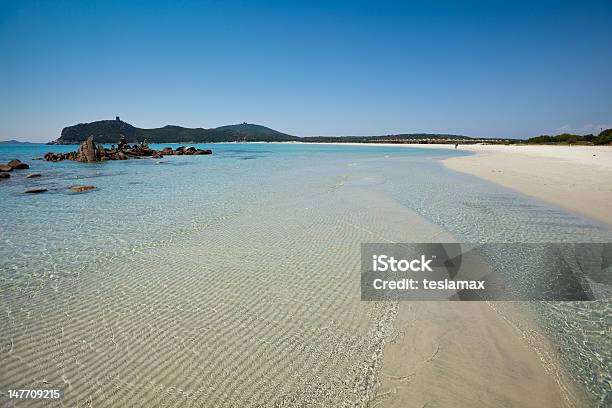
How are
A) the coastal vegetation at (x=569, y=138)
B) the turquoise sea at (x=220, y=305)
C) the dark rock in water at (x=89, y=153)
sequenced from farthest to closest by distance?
the coastal vegetation at (x=569, y=138) < the dark rock in water at (x=89, y=153) < the turquoise sea at (x=220, y=305)

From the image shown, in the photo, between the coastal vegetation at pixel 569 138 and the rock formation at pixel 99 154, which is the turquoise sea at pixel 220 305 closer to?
the rock formation at pixel 99 154

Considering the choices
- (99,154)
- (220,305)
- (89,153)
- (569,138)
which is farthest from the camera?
(569,138)

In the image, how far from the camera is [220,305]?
4867 millimetres

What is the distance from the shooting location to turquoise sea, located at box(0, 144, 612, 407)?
3.29 metres

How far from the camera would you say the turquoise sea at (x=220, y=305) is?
3.29 metres

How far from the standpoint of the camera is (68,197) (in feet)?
47.1

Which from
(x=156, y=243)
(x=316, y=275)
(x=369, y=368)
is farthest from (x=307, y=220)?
(x=369, y=368)

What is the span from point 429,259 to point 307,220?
4556 millimetres

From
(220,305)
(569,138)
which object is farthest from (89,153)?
(569,138)

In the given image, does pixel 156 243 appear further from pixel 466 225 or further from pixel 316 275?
pixel 466 225

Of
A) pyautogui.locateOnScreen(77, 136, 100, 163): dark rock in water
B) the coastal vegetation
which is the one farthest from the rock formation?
the coastal vegetation

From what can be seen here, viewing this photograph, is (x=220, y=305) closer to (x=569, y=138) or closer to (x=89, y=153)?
(x=89, y=153)

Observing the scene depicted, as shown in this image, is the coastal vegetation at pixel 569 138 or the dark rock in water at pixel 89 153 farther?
the coastal vegetation at pixel 569 138

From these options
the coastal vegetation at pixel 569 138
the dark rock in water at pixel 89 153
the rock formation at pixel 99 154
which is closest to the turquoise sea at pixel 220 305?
the dark rock in water at pixel 89 153
